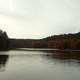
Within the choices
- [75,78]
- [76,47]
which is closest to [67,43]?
[76,47]

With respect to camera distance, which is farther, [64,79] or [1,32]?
[1,32]

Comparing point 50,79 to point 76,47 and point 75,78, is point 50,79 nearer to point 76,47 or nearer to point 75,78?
point 75,78

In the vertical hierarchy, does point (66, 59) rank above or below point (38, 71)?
above

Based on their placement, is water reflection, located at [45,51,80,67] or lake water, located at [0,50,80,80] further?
water reflection, located at [45,51,80,67]

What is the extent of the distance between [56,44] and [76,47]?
36691 millimetres

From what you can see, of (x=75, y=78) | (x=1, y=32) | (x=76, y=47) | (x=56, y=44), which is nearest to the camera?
(x=75, y=78)

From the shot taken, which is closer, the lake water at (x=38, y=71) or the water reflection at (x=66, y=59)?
the lake water at (x=38, y=71)

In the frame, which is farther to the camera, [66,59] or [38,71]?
[66,59]

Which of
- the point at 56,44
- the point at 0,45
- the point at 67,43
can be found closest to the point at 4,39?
the point at 0,45

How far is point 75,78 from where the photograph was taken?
22.0 metres

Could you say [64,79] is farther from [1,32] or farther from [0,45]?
[1,32]

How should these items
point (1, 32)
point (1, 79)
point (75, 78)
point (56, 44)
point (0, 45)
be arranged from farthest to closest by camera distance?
point (56, 44), point (1, 32), point (0, 45), point (75, 78), point (1, 79)

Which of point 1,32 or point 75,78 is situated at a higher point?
point 1,32

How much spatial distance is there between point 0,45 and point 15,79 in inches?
4314
